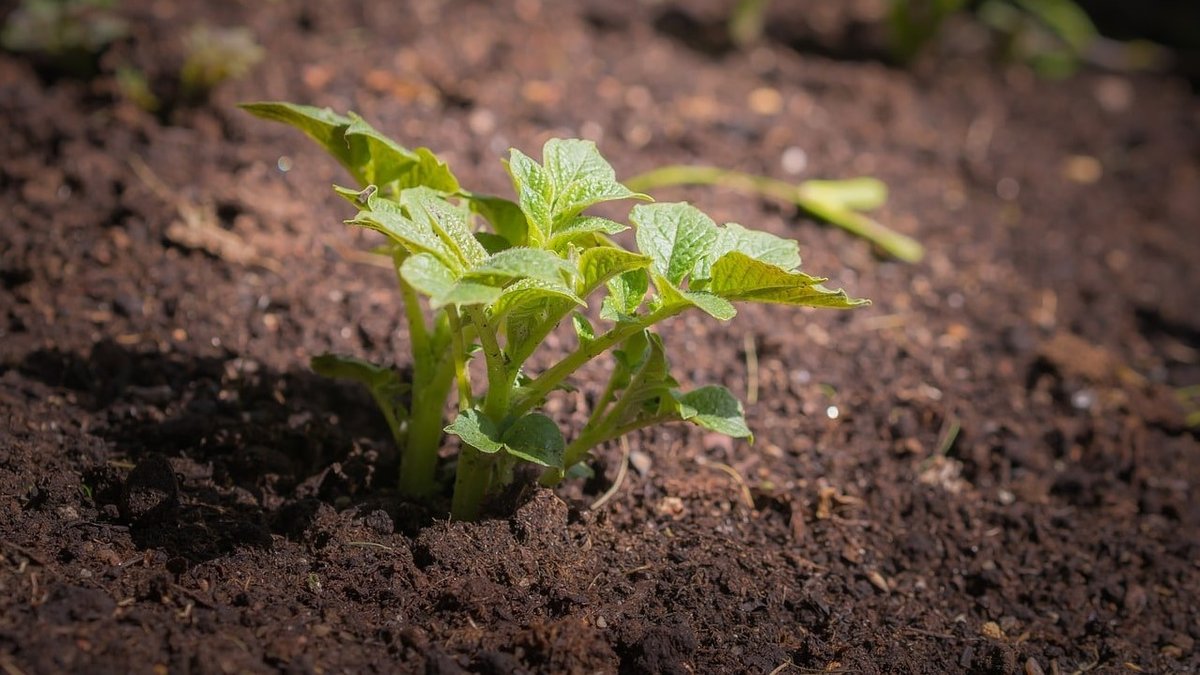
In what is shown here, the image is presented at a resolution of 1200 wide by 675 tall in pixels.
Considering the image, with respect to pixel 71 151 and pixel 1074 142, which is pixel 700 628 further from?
pixel 1074 142

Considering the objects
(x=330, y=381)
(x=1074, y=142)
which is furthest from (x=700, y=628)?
(x=1074, y=142)

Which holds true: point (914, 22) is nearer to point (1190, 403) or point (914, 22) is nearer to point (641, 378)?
point (1190, 403)

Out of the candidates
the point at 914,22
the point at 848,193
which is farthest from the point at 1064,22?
the point at 848,193

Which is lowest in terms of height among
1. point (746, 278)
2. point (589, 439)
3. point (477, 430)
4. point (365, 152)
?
point (589, 439)

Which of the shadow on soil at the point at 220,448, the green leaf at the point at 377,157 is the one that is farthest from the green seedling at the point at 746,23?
the green leaf at the point at 377,157

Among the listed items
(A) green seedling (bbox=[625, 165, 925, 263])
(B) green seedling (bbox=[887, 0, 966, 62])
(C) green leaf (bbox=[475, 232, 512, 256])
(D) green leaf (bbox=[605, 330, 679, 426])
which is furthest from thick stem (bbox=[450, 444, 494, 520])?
(B) green seedling (bbox=[887, 0, 966, 62])

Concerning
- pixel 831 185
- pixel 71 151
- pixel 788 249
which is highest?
pixel 788 249
